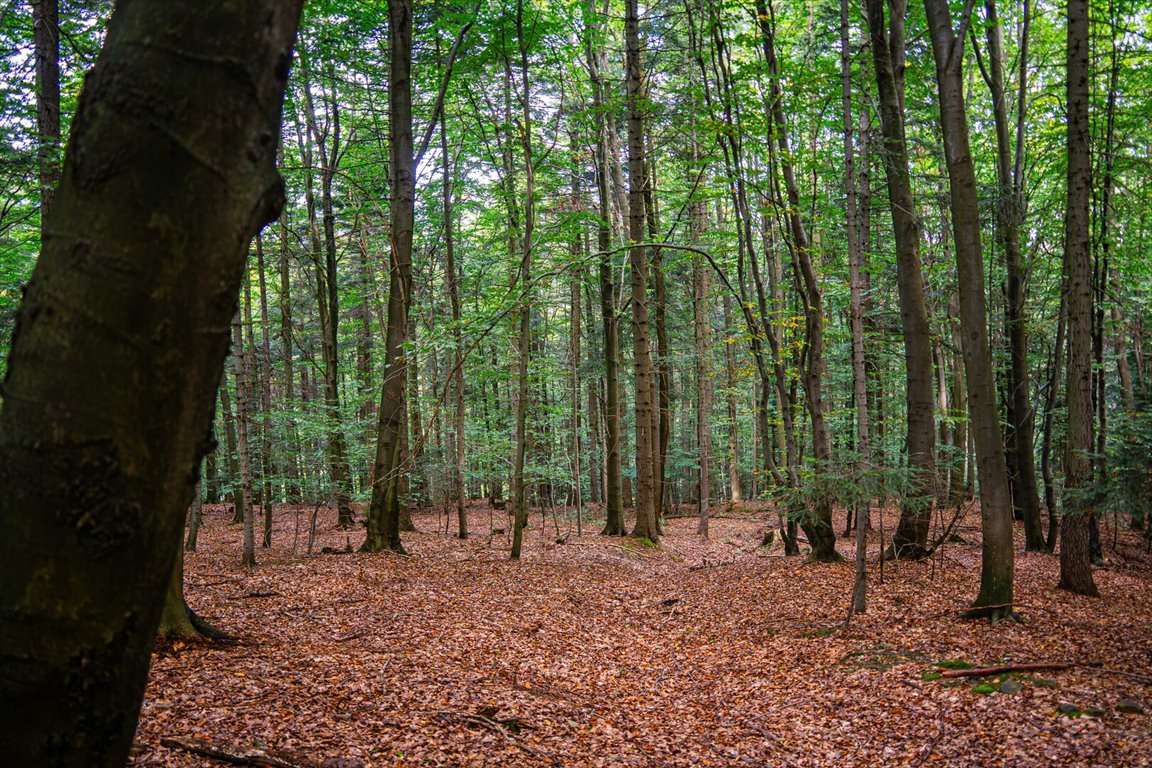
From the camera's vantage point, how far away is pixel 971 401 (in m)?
7.51

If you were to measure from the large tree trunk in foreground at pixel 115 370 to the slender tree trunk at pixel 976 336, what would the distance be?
797cm

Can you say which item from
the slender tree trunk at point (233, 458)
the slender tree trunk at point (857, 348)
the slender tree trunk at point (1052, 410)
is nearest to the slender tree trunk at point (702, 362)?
the slender tree trunk at point (1052, 410)

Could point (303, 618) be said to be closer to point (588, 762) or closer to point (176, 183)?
point (588, 762)

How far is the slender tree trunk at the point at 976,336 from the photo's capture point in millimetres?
7219

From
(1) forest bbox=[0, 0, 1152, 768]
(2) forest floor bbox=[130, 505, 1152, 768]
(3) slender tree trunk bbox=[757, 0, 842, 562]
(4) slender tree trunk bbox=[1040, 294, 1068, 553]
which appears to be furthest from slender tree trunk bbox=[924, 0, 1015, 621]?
(4) slender tree trunk bbox=[1040, 294, 1068, 553]

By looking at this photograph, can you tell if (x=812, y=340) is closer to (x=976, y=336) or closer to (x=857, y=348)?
(x=857, y=348)

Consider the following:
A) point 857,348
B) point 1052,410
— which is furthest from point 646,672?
point 1052,410

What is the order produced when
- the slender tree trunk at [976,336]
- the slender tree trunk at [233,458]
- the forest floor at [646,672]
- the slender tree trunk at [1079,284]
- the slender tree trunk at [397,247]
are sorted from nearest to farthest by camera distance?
the forest floor at [646,672], the slender tree trunk at [976,336], the slender tree trunk at [1079,284], the slender tree trunk at [397,247], the slender tree trunk at [233,458]

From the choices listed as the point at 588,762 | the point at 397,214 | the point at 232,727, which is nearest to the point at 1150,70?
the point at 397,214

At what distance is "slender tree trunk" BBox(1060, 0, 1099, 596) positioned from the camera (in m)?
8.17

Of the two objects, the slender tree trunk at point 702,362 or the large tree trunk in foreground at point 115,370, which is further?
the slender tree trunk at point 702,362

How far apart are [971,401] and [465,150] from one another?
15.0m

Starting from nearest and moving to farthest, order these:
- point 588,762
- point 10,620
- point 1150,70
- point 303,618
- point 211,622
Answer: point 10,620 < point 588,762 < point 211,622 < point 303,618 < point 1150,70

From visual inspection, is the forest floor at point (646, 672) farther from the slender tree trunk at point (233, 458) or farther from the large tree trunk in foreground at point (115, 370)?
the slender tree trunk at point (233, 458)
